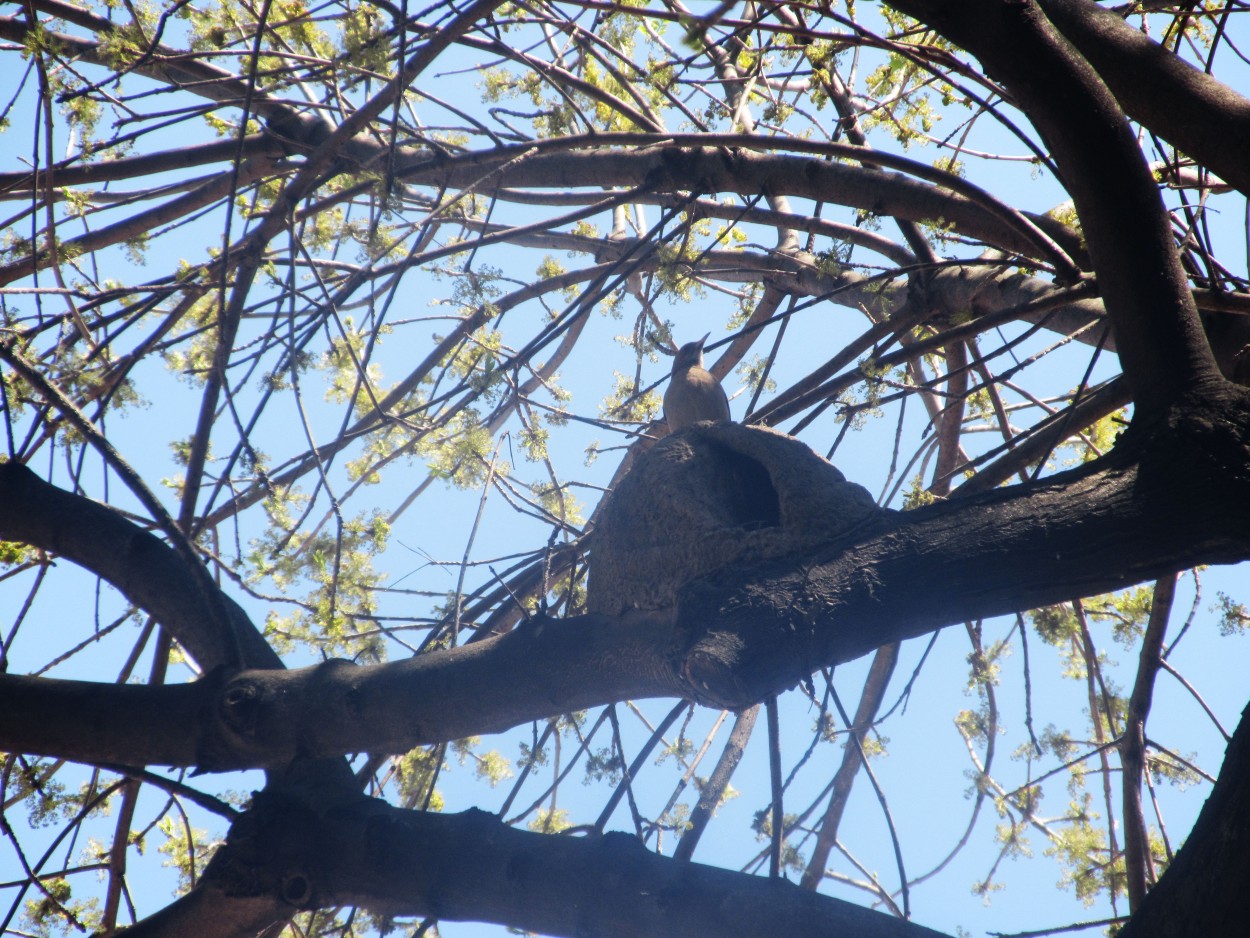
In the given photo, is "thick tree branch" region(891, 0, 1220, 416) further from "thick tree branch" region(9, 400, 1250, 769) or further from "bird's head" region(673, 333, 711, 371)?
"bird's head" region(673, 333, 711, 371)

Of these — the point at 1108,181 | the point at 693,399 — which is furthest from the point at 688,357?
the point at 1108,181

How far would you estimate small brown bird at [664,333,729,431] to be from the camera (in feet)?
14.8

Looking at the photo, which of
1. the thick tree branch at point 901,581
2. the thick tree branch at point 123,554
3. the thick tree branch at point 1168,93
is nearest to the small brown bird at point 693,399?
the thick tree branch at point 901,581

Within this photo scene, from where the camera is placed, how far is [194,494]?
3076 mm

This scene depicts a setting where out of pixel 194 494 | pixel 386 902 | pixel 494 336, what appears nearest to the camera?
pixel 386 902

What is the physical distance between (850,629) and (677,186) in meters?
2.07

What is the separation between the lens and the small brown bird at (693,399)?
4.51 m

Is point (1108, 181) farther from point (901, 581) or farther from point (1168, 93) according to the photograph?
point (901, 581)

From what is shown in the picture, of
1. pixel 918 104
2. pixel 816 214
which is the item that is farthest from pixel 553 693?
pixel 918 104

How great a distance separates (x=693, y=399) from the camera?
178 inches

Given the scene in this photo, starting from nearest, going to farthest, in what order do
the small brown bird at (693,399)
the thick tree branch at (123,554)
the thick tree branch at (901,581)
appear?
1. the thick tree branch at (901,581)
2. the thick tree branch at (123,554)
3. the small brown bird at (693,399)

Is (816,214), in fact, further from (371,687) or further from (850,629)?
(371,687)

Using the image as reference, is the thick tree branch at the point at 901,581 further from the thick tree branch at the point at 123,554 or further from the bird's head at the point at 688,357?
the bird's head at the point at 688,357

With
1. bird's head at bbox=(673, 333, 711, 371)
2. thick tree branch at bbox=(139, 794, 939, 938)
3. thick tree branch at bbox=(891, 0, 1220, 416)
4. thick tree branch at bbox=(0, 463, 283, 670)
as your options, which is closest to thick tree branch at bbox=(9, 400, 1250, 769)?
thick tree branch at bbox=(891, 0, 1220, 416)
